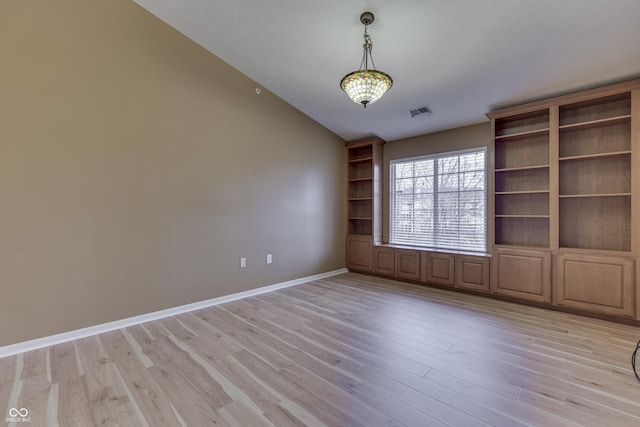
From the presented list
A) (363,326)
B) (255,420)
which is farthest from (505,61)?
(255,420)

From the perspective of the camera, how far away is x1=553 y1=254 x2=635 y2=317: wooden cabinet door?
287 cm

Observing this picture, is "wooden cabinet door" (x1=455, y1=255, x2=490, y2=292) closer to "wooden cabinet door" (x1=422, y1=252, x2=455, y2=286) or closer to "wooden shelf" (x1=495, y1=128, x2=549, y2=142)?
"wooden cabinet door" (x1=422, y1=252, x2=455, y2=286)

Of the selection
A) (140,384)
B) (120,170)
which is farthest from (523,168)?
(120,170)

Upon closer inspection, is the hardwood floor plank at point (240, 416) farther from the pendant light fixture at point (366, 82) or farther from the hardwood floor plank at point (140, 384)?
the pendant light fixture at point (366, 82)

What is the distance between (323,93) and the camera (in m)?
3.94

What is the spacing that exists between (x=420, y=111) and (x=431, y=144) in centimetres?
81

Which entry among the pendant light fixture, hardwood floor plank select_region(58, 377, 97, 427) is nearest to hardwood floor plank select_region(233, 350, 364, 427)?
hardwood floor plank select_region(58, 377, 97, 427)

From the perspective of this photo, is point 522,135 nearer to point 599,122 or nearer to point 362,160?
point 599,122

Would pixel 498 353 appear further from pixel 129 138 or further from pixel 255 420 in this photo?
pixel 129 138

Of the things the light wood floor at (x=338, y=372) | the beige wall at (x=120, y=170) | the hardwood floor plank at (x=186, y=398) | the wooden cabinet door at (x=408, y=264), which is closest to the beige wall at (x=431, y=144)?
the wooden cabinet door at (x=408, y=264)

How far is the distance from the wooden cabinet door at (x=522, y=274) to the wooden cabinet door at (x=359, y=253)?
197 cm

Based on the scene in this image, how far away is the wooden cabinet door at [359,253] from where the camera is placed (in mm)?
5051

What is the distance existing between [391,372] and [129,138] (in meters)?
3.34

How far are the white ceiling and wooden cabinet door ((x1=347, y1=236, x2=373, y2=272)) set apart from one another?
8.01 ft
